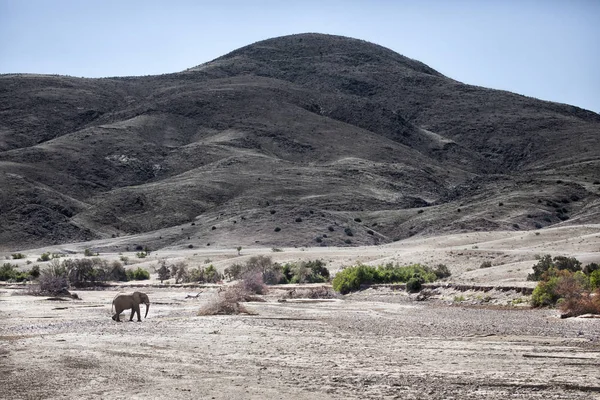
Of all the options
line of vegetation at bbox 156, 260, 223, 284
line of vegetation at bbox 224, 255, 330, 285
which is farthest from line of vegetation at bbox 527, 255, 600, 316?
line of vegetation at bbox 156, 260, 223, 284

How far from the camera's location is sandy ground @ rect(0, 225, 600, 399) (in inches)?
476

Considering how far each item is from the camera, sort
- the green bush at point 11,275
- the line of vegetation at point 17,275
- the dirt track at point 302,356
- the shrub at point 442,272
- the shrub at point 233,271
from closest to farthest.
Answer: the dirt track at point 302,356, the shrub at point 442,272, the shrub at point 233,271, the line of vegetation at point 17,275, the green bush at point 11,275

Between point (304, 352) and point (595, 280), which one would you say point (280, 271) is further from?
point (304, 352)

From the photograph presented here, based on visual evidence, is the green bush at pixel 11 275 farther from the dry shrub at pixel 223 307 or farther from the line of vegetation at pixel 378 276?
the dry shrub at pixel 223 307

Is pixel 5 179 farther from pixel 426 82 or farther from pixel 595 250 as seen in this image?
pixel 426 82

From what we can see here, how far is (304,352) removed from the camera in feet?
52.0

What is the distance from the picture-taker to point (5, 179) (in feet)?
301

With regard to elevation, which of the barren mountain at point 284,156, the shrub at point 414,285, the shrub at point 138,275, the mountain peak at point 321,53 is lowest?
the shrub at point 414,285

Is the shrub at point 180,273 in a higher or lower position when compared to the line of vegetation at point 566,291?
higher

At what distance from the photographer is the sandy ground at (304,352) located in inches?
476

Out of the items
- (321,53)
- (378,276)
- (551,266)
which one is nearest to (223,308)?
(551,266)

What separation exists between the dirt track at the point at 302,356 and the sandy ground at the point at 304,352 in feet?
0.09

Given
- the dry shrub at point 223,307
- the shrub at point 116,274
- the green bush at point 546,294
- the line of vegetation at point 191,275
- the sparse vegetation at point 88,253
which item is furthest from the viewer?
the sparse vegetation at point 88,253

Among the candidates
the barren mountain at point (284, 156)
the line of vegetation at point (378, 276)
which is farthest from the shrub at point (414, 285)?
the barren mountain at point (284, 156)
